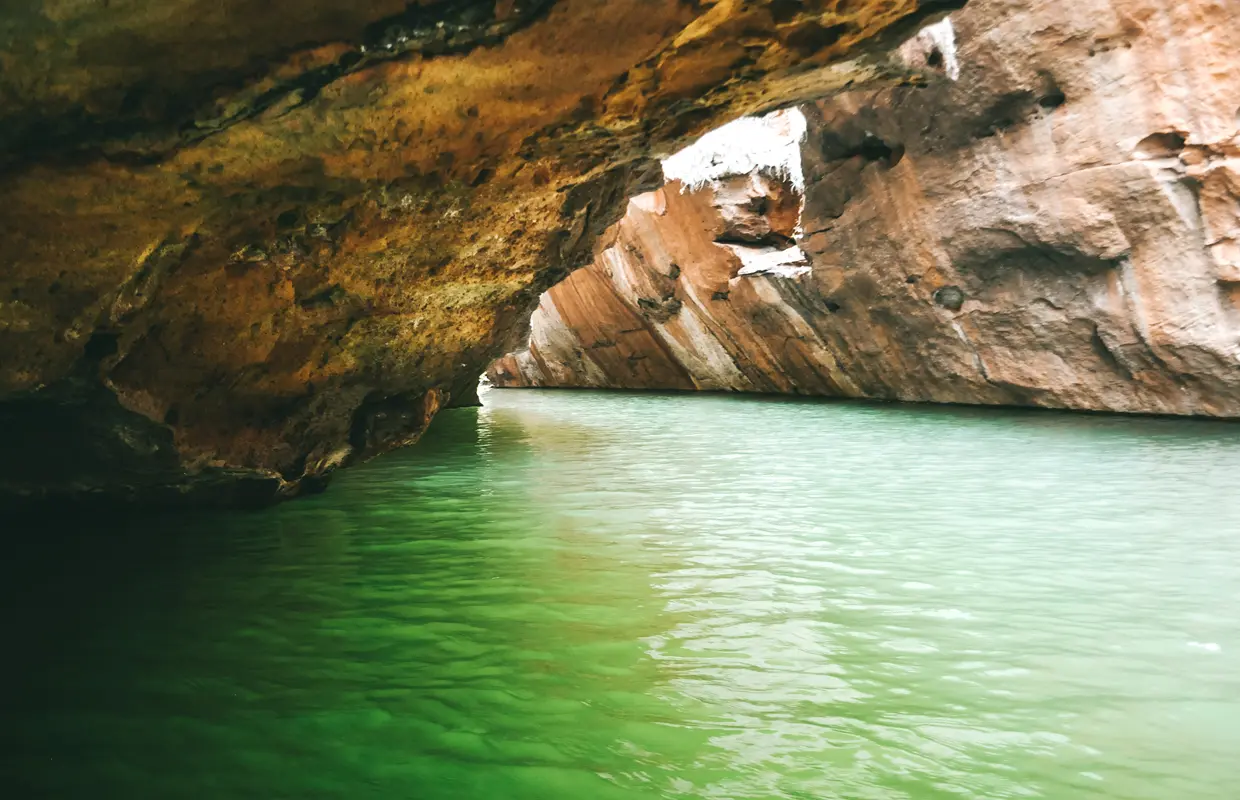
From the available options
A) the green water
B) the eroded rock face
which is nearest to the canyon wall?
the eroded rock face

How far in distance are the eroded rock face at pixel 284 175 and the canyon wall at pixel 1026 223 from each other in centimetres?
287

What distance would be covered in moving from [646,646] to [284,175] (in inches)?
97.9

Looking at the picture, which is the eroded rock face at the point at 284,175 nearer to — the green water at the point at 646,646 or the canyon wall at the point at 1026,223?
the green water at the point at 646,646

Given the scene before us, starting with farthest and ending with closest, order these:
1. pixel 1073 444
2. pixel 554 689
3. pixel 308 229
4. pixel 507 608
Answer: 1. pixel 1073 444
2. pixel 308 229
3. pixel 507 608
4. pixel 554 689

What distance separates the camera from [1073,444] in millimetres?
8664

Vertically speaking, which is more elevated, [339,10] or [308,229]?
[339,10]

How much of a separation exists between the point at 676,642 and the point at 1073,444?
6460mm

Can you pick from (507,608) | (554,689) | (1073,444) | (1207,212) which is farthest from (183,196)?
(1207,212)

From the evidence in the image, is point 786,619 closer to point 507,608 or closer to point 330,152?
point 507,608

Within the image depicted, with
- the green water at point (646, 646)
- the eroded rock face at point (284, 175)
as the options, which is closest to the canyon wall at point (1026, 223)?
the eroded rock face at point (284, 175)

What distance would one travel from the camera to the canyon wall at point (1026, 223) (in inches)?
368

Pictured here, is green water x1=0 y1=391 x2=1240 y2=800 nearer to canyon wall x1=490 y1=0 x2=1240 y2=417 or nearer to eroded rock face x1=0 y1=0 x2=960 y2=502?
eroded rock face x1=0 y1=0 x2=960 y2=502

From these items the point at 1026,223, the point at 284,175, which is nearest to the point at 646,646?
the point at 284,175

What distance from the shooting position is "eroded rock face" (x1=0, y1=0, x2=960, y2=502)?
3430mm
